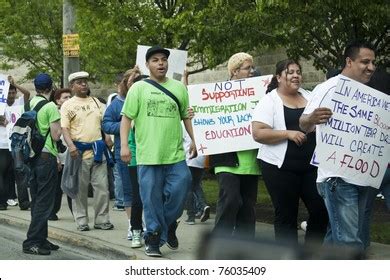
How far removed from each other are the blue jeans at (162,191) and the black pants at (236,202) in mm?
309

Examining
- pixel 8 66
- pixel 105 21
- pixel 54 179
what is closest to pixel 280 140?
pixel 54 179

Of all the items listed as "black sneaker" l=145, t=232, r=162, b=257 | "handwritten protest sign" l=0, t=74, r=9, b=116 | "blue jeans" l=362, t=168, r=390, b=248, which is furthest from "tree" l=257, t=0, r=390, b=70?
"handwritten protest sign" l=0, t=74, r=9, b=116

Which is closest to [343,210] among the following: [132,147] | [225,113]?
[225,113]

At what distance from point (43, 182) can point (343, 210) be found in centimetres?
298

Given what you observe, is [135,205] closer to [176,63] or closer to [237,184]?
[237,184]

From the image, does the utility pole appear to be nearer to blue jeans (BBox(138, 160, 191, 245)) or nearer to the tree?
the tree

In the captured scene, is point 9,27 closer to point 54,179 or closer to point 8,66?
point 8,66

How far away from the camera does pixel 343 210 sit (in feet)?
17.3

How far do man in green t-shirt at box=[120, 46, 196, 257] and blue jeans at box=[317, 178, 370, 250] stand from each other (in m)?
1.71

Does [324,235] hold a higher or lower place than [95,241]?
higher

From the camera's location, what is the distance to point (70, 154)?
8.55 metres

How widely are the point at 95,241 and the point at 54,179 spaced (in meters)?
0.78

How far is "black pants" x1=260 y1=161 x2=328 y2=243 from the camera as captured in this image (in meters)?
6.02

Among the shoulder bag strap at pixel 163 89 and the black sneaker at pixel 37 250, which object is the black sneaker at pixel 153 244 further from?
the black sneaker at pixel 37 250
